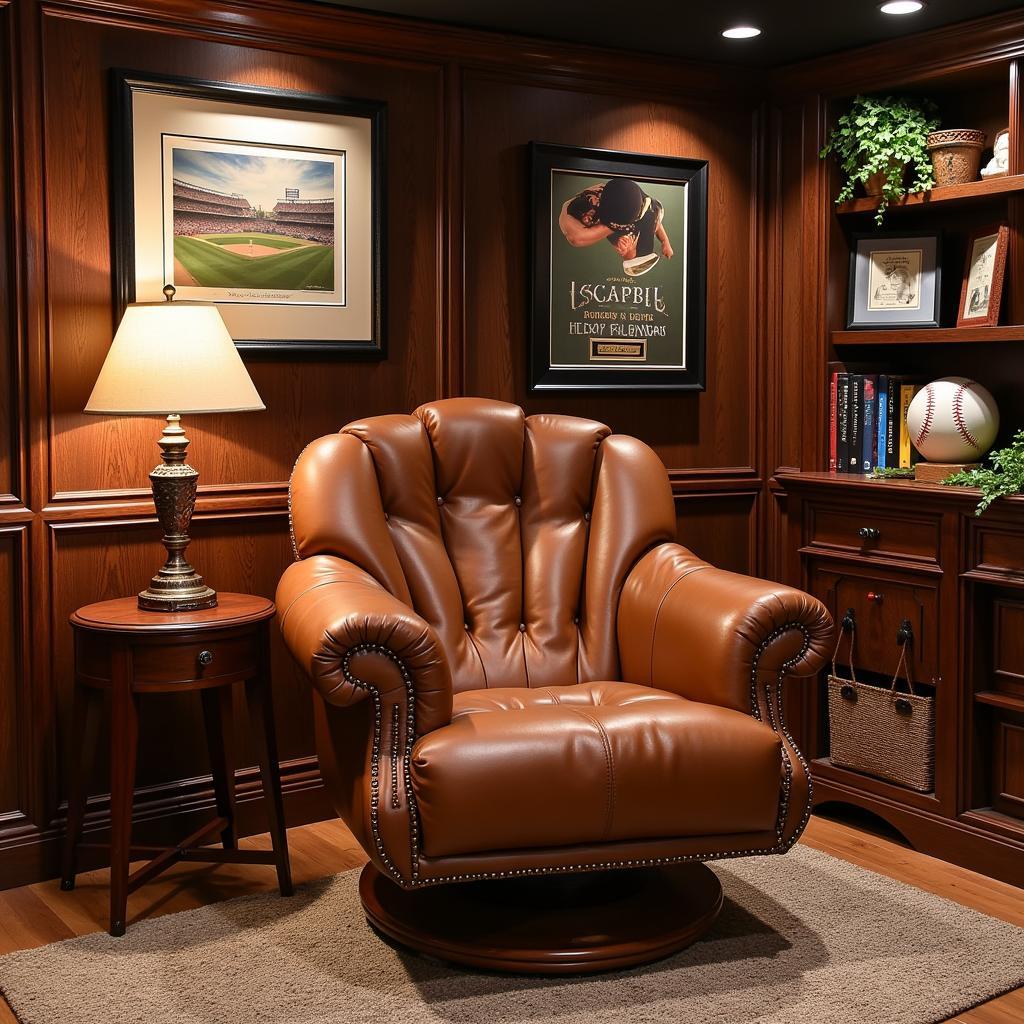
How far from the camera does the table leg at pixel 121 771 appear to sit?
9.43 feet

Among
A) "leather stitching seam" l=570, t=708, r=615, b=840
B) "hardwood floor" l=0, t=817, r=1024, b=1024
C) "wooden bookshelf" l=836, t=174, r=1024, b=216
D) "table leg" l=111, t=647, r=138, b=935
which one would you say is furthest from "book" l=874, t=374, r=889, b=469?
"table leg" l=111, t=647, r=138, b=935

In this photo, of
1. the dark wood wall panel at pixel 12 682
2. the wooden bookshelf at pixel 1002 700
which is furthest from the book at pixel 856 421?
the dark wood wall panel at pixel 12 682

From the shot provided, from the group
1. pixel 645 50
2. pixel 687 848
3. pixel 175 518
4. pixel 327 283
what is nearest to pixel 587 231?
pixel 645 50

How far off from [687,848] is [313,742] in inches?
57.5

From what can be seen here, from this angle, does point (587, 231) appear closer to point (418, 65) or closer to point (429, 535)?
point (418, 65)

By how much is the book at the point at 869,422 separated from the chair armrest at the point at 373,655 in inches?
76.6

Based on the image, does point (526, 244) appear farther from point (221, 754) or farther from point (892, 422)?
point (221, 754)

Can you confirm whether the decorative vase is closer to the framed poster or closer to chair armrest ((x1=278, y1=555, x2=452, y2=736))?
the framed poster

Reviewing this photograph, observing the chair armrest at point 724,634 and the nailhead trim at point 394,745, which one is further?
the chair armrest at point 724,634

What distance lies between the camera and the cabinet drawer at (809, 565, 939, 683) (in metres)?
Answer: 3.57

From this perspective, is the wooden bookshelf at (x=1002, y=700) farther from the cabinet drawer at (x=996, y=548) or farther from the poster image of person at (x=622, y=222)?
the poster image of person at (x=622, y=222)

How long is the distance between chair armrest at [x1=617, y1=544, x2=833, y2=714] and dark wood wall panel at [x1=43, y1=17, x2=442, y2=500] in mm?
1116

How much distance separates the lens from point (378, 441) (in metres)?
3.18

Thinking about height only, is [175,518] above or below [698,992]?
above
